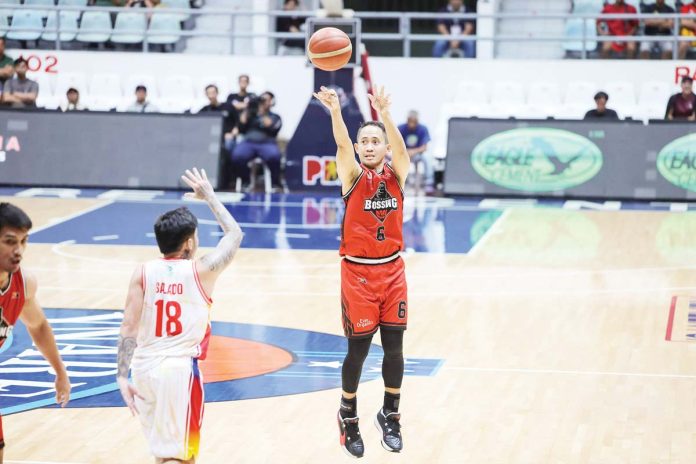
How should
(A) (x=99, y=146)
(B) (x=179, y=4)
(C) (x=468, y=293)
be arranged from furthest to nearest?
(B) (x=179, y=4) → (A) (x=99, y=146) → (C) (x=468, y=293)

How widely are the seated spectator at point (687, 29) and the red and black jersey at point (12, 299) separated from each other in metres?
19.4

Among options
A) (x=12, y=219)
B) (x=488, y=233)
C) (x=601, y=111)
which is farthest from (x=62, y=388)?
(x=601, y=111)

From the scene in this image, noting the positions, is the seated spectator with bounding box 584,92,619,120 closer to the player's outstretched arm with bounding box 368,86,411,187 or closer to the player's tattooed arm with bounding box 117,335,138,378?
the player's outstretched arm with bounding box 368,86,411,187

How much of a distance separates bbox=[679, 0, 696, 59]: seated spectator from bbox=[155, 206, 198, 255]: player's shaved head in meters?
18.9

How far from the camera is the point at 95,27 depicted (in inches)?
1004

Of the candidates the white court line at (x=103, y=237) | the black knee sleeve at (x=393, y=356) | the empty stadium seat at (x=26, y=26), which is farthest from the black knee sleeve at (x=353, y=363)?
the empty stadium seat at (x=26, y=26)

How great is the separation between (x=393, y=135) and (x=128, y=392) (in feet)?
8.31

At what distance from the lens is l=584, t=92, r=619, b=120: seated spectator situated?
823 inches

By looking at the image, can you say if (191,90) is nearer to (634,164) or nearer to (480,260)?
(634,164)

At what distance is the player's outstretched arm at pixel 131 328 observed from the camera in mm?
6023

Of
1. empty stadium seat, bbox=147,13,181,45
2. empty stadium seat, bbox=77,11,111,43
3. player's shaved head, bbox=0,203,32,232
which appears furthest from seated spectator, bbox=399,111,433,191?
player's shaved head, bbox=0,203,32,232

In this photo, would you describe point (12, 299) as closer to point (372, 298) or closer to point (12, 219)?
point (12, 219)

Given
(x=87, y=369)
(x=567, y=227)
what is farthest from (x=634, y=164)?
(x=87, y=369)

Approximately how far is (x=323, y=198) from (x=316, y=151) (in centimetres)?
87
